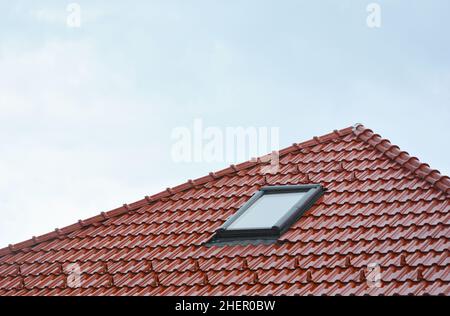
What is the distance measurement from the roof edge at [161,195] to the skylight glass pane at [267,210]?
1247 millimetres

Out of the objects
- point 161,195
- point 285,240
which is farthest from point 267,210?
point 161,195

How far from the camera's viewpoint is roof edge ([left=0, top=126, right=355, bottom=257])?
13.6 metres

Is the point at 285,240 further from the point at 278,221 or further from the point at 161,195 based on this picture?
the point at 161,195

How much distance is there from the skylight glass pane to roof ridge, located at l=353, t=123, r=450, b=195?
1331mm

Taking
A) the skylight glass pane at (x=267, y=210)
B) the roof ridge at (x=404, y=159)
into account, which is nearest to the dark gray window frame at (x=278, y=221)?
the skylight glass pane at (x=267, y=210)

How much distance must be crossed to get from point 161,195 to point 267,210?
205 cm

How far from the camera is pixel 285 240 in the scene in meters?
11.7

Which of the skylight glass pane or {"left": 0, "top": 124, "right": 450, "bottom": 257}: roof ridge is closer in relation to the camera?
the skylight glass pane

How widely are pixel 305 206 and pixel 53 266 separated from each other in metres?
3.12

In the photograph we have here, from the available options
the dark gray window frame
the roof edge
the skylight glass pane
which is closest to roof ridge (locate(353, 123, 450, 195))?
the roof edge

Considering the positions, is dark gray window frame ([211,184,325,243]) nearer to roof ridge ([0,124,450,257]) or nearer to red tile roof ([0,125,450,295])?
red tile roof ([0,125,450,295])

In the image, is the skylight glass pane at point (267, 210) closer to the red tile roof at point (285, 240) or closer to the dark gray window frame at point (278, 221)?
the dark gray window frame at point (278, 221)
